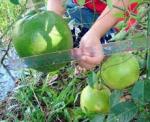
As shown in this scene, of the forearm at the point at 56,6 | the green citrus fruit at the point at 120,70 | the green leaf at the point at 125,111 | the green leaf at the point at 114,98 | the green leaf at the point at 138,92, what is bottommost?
the green leaf at the point at 125,111

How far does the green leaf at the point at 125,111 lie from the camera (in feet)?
4.04

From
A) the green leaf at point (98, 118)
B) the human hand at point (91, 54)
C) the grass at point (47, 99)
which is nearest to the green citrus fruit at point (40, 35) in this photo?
the human hand at point (91, 54)

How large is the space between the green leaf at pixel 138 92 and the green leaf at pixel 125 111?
37 mm

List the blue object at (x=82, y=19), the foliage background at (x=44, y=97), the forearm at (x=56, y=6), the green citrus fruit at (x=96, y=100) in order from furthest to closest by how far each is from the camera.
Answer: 1. the foliage background at (x=44, y=97)
2. the blue object at (x=82, y=19)
3. the forearm at (x=56, y=6)
4. the green citrus fruit at (x=96, y=100)

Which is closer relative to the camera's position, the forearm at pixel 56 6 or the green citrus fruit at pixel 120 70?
the green citrus fruit at pixel 120 70

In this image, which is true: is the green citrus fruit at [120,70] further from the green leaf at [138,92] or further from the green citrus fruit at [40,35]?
the green citrus fruit at [40,35]

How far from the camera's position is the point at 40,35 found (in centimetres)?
106

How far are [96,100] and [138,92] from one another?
15 centimetres

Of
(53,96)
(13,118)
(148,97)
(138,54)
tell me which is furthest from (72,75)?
(148,97)

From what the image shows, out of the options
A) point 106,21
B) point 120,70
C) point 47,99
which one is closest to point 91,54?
point 120,70

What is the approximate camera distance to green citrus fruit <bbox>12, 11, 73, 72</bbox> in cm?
106

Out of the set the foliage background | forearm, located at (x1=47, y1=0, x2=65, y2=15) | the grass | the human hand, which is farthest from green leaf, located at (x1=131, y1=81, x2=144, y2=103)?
the grass

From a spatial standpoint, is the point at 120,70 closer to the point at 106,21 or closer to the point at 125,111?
the point at 125,111

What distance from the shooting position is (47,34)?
106cm
